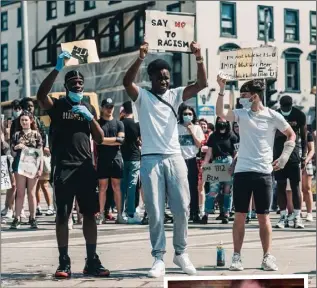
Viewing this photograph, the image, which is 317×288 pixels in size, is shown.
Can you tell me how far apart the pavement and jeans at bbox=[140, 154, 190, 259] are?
363 millimetres

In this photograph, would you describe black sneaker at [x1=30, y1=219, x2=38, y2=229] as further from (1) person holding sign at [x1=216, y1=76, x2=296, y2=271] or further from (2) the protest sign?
(1) person holding sign at [x1=216, y1=76, x2=296, y2=271]

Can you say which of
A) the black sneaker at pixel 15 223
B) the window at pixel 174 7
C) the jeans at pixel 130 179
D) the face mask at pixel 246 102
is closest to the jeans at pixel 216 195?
the jeans at pixel 130 179

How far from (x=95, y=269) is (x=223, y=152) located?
6.39 metres

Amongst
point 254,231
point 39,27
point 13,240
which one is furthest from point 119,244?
point 39,27

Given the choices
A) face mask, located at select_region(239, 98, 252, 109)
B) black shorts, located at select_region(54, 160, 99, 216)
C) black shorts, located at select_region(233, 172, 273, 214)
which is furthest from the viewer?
face mask, located at select_region(239, 98, 252, 109)

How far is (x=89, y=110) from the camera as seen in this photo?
7574mm

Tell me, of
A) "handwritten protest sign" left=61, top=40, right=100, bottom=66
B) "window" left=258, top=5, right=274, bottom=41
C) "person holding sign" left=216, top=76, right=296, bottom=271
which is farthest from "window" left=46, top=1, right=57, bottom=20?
"person holding sign" left=216, top=76, right=296, bottom=271

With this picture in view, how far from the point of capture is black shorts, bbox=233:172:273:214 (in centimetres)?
766

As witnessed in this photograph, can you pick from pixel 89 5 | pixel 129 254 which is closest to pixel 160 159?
pixel 129 254

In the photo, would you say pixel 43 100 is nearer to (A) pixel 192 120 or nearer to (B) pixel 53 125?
(B) pixel 53 125

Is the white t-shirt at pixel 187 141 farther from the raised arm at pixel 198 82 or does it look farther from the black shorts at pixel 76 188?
the black shorts at pixel 76 188

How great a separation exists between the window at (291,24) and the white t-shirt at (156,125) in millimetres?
52184

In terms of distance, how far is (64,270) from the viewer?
23.6 ft

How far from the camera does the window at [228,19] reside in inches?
2192
